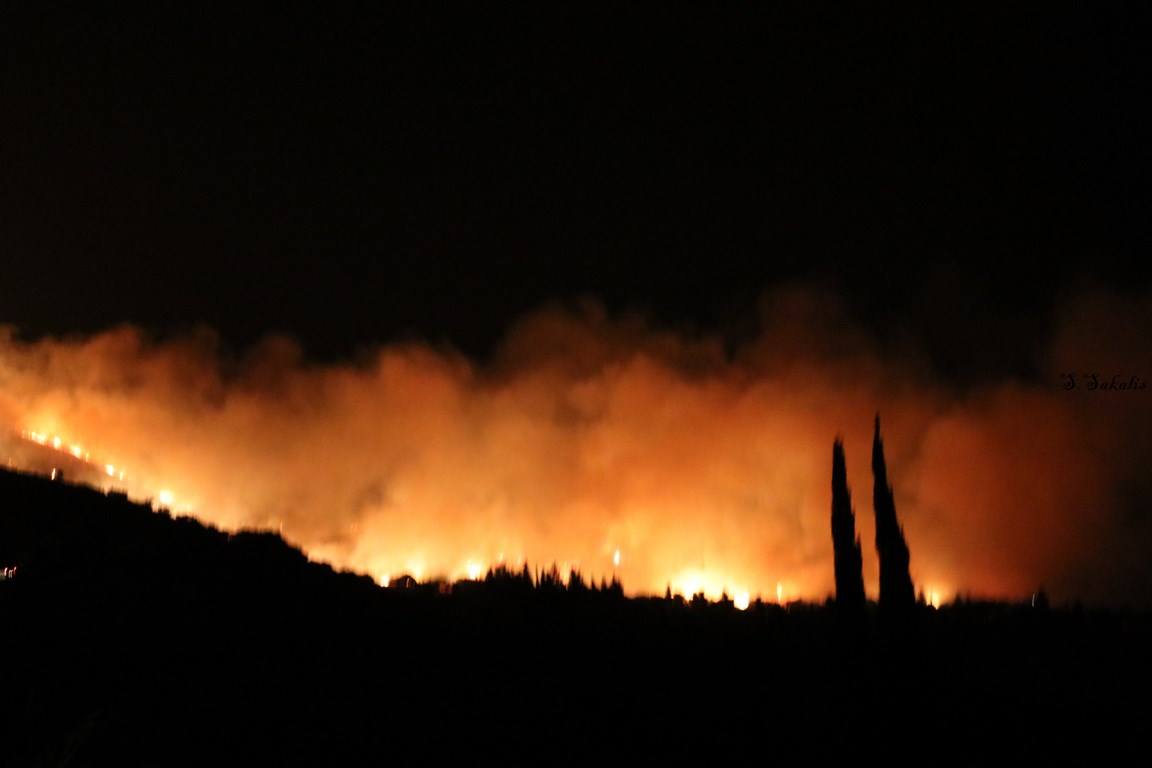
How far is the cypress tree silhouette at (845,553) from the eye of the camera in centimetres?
4253

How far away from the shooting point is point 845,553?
43.0 meters

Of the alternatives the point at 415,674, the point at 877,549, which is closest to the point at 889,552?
the point at 877,549

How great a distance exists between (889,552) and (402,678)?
74.3 ft

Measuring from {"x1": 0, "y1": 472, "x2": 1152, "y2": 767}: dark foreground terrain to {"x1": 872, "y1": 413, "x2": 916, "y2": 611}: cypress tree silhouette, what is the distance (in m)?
1.07

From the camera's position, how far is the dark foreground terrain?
28.8 m

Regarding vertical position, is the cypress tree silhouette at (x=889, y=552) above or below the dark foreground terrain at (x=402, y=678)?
above

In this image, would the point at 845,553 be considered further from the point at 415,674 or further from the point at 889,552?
the point at 415,674

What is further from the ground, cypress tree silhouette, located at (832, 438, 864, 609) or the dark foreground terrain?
cypress tree silhouette, located at (832, 438, 864, 609)

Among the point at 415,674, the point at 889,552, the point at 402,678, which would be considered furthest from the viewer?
the point at 889,552

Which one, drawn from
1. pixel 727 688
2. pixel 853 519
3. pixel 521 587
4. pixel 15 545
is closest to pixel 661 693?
pixel 727 688

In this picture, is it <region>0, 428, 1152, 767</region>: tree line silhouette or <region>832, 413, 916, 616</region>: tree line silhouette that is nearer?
<region>0, 428, 1152, 767</region>: tree line silhouette

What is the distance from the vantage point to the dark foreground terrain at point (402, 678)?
2875 cm

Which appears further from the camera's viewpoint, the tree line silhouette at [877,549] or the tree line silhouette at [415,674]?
the tree line silhouette at [877,549]

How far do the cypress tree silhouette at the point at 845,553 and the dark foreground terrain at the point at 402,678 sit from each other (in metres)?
1.12
